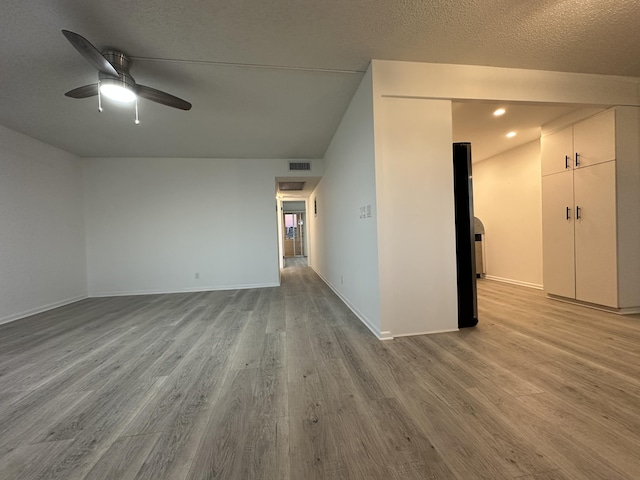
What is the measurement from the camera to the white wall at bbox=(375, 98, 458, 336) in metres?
2.25

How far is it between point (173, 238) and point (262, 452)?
4569 millimetres

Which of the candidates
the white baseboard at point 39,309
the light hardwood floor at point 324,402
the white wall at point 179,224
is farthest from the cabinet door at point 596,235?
the white baseboard at point 39,309

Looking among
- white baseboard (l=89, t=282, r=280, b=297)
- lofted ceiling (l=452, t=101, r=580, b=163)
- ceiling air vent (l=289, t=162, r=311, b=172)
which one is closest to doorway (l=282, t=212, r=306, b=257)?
ceiling air vent (l=289, t=162, r=311, b=172)

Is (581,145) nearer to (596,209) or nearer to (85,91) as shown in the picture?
(596,209)

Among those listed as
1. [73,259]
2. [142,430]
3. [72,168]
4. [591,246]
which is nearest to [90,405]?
[142,430]

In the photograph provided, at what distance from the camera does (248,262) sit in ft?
16.0

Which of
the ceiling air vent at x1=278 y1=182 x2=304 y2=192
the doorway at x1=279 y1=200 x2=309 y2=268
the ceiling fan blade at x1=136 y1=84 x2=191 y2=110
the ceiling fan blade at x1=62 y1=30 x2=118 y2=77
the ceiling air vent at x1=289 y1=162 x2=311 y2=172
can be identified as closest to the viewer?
the ceiling fan blade at x1=62 y1=30 x2=118 y2=77

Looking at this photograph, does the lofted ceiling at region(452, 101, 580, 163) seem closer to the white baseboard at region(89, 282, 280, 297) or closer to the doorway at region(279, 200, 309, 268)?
the white baseboard at region(89, 282, 280, 297)

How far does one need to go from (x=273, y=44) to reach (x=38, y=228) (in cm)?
444

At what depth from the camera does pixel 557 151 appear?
10.6 feet

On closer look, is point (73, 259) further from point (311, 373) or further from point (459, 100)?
point (459, 100)

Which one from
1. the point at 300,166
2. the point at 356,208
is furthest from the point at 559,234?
the point at 300,166

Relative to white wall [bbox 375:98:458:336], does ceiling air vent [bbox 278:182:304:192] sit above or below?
above

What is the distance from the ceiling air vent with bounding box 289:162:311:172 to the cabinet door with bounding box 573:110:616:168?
158 inches
